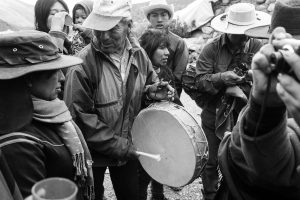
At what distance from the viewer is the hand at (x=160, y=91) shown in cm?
310

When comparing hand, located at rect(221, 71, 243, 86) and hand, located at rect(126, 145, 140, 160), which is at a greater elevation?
hand, located at rect(221, 71, 243, 86)

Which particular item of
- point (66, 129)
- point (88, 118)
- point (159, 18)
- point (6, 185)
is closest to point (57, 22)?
point (88, 118)

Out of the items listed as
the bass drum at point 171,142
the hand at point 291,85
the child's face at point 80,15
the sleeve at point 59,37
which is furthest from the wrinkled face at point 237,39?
the hand at point 291,85

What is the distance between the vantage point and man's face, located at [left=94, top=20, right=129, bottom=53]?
2926 mm

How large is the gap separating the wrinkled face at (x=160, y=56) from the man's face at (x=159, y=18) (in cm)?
98

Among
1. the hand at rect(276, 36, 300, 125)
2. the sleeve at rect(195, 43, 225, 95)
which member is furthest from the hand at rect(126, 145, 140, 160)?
the hand at rect(276, 36, 300, 125)

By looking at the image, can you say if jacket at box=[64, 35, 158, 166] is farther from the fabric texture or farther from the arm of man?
the arm of man

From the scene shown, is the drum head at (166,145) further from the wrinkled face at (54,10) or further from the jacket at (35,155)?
the wrinkled face at (54,10)

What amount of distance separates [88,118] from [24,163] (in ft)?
3.62

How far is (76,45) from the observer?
172 inches

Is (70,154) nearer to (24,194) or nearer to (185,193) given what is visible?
(24,194)

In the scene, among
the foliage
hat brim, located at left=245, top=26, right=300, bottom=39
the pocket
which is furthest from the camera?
the foliage

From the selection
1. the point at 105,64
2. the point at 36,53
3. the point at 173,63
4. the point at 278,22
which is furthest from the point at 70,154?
the point at 173,63

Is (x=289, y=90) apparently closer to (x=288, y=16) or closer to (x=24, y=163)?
(x=288, y=16)
